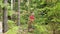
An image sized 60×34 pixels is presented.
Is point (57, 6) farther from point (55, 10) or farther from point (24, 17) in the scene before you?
point (24, 17)

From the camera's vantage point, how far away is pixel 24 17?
2069cm

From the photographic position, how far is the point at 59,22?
5.06 m

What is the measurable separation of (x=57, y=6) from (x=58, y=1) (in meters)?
0.21

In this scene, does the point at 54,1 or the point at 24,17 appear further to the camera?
the point at 24,17

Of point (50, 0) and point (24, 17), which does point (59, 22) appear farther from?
point (24, 17)

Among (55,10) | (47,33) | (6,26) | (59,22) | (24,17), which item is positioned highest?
(55,10)

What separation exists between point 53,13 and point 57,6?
9.4 inches

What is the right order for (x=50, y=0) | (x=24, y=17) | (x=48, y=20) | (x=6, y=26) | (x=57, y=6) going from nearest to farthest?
(x=57, y=6), (x=50, y=0), (x=48, y=20), (x=6, y=26), (x=24, y=17)

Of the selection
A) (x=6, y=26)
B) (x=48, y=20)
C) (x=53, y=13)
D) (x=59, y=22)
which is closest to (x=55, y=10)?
(x=53, y=13)

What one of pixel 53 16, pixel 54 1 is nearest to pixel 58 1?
Answer: pixel 54 1

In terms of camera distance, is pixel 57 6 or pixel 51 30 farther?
pixel 51 30

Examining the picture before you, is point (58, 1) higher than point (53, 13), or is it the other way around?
point (58, 1)

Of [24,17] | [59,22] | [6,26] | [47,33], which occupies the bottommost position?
[24,17]

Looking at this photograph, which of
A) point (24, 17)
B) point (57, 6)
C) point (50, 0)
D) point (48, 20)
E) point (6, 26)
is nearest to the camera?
point (57, 6)
